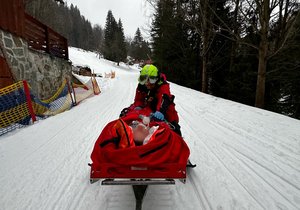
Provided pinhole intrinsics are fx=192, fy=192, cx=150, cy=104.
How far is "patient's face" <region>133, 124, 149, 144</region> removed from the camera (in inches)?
82.1

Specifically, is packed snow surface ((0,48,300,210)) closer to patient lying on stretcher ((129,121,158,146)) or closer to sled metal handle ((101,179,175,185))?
sled metal handle ((101,179,175,185))

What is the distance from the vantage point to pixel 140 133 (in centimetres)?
215

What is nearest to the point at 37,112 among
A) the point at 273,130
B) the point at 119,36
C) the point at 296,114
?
the point at 273,130

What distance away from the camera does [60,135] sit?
4605 mm

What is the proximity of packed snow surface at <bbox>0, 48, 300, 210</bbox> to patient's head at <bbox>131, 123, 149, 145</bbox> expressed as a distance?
79 cm

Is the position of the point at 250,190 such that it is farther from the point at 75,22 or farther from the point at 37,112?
the point at 75,22

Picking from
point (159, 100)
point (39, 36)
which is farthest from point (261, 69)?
point (39, 36)

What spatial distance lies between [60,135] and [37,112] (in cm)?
236

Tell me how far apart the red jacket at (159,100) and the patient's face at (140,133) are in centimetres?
70

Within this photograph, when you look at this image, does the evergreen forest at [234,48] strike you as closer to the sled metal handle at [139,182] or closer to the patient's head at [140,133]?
the patient's head at [140,133]

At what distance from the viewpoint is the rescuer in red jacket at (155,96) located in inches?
116

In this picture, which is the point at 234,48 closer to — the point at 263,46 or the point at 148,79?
the point at 263,46

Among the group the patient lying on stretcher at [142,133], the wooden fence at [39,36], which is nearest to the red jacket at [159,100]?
the patient lying on stretcher at [142,133]

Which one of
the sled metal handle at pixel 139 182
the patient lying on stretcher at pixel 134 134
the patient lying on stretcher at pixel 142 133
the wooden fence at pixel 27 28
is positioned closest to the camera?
the sled metal handle at pixel 139 182
